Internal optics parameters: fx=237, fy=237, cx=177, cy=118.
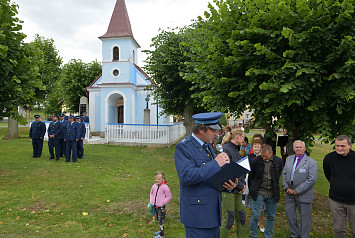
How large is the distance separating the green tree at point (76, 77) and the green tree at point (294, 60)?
27865 millimetres

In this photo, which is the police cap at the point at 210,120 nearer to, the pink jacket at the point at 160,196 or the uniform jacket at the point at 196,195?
the uniform jacket at the point at 196,195

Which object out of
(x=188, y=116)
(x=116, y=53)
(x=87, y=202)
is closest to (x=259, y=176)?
(x=87, y=202)

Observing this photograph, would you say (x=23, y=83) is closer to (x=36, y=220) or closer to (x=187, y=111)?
(x=36, y=220)

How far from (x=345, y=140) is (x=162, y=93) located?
39.8 feet

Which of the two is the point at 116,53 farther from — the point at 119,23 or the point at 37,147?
the point at 37,147

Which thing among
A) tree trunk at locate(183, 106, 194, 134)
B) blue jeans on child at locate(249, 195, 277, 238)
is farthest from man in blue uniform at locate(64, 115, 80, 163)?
blue jeans on child at locate(249, 195, 277, 238)

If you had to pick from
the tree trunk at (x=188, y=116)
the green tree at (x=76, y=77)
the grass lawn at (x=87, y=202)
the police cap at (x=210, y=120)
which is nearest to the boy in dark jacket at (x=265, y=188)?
the grass lawn at (x=87, y=202)

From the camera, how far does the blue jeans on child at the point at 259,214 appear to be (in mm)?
4507

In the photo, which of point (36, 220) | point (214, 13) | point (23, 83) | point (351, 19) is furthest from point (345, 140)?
point (23, 83)

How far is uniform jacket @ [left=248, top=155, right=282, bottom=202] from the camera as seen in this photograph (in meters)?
4.54

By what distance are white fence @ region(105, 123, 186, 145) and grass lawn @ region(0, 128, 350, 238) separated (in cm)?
748

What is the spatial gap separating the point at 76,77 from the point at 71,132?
68.8 feet

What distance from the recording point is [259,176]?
183 inches

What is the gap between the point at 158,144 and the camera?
60.9ft
